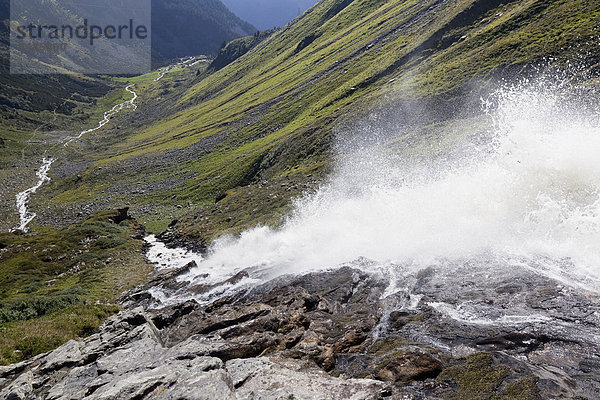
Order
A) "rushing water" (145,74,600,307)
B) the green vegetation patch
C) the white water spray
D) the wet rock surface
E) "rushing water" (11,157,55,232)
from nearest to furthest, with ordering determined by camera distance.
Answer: the wet rock surface, the green vegetation patch, "rushing water" (145,74,600,307), the white water spray, "rushing water" (11,157,55,232)

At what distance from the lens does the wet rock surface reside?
1264 cm

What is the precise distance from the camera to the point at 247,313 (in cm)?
2089

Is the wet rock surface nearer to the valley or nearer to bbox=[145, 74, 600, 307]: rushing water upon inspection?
the valley

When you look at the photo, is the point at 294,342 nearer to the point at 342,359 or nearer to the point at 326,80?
the point at 342,359

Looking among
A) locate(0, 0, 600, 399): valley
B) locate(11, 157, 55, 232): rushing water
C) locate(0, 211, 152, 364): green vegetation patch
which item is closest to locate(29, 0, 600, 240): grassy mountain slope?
locate(0, 0, 600, 399): valley

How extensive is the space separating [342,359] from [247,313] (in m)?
7.05

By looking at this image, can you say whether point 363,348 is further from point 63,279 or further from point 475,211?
point 63,279

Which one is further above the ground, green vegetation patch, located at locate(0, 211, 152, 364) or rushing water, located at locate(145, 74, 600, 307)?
green vegetation patch, located at locate(0, 211, 152, 364)

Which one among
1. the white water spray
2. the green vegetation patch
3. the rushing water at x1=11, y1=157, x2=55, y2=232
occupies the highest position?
the rushing water at x1=11, y1=157, x2=55, y2=232

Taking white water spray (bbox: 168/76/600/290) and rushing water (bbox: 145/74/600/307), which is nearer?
rushing water (bbox: 145/74/600/307)

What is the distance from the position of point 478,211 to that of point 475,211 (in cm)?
25

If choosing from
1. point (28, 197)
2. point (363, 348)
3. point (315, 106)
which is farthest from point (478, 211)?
point (28, 197)

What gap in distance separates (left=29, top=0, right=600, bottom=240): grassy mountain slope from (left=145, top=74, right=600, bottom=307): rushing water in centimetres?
767

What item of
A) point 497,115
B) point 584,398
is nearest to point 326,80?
point 497,115
